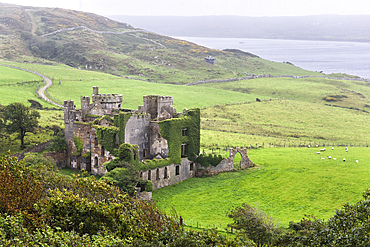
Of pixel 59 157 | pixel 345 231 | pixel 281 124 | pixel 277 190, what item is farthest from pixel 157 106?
pixel 281 124

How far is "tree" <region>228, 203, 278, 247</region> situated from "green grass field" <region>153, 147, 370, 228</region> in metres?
3.55

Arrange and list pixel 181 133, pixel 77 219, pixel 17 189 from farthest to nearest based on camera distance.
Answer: pixel 181 133 < pixel 17 189 < pixel 77 219

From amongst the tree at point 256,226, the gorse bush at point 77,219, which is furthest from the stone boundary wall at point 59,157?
the tree at point 256,226

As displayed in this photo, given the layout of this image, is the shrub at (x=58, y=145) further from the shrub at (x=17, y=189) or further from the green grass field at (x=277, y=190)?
the shrub at (x=17, y=189)

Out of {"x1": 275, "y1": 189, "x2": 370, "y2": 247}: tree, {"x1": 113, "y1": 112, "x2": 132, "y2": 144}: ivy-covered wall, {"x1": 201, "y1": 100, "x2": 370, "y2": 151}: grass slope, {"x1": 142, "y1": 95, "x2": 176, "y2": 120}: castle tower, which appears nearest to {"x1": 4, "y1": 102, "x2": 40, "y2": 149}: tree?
{"x1": 142, "y1": 95, "x2": 176, "y2": 120}: castle tower

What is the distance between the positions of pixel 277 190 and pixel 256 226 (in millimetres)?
15644

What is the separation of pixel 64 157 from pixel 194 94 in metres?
98.5

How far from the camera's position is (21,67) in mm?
161750

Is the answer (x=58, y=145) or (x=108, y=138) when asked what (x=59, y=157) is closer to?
(x=58, y=145)

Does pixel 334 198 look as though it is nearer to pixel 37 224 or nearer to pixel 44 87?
pixel 37 224

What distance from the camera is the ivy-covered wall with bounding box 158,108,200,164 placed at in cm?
5341

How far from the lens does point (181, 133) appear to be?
55375 mm

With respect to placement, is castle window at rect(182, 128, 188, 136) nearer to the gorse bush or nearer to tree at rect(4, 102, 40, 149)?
the gorse bush

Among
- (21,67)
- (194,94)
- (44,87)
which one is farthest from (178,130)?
(21,67)
